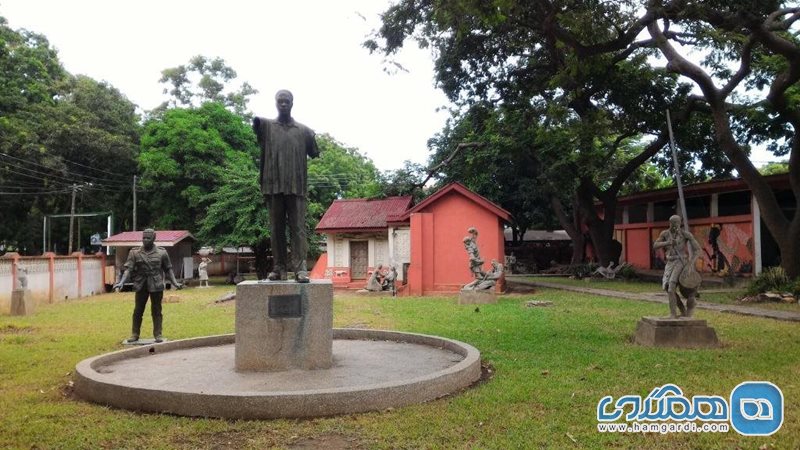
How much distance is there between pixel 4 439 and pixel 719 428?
590 centimetres

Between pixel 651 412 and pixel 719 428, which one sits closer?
pixel 719 428

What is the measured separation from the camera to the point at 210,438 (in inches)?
181

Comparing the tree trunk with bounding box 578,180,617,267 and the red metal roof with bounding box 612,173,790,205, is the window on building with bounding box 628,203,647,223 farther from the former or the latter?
the tree trunk with bounding box 578,180,617,267

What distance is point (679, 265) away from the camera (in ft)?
28.7

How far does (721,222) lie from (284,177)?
20723 millimetres

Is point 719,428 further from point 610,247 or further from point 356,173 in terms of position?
point 356,173

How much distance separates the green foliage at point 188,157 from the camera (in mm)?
29812

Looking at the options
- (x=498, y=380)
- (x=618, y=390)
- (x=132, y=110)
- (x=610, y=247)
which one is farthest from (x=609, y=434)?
(x=132, y=110)

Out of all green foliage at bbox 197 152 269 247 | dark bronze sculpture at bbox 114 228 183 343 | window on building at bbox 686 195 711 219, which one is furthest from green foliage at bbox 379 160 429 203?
dark bronze sculpture at bbox 114 228 183 343

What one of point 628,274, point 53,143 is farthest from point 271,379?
point 53,143

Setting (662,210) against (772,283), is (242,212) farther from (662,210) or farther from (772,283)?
(772,283)

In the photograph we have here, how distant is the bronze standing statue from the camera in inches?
342

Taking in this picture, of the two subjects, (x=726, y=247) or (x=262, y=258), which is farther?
(x=262, y=258)

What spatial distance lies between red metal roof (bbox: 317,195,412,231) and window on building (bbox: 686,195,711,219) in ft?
40.5
